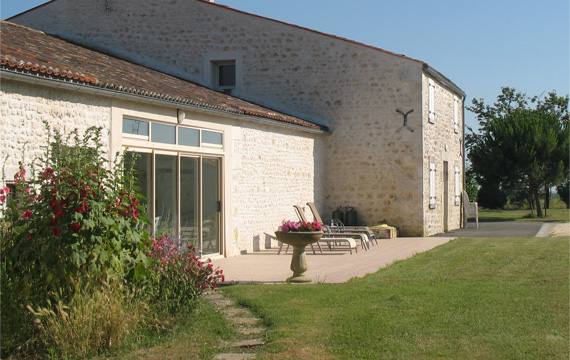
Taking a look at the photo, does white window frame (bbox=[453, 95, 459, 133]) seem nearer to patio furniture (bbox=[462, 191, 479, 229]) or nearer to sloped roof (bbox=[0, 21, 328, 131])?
patio furniture (bbox=[462, 191, 479, 229])

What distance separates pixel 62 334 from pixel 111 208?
1.08 metres

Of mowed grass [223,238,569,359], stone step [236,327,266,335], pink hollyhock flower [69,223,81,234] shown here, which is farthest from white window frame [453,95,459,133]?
pink hollyhock flower [69,223,81,234]

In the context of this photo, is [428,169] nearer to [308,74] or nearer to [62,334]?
[308,74]

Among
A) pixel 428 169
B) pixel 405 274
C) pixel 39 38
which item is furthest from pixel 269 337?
pixel 428 169

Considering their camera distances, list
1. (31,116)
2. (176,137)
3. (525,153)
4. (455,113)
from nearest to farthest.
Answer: (31,116), (176,137), (455,113), (525,153)

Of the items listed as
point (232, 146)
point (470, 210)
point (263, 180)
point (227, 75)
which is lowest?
point (470, 210)

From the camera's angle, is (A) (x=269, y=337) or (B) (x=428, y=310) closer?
(A) (x=269, y=337)

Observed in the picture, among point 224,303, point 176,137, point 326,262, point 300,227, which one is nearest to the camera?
point 224,303

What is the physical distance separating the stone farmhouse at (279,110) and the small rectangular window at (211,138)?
0.03 m

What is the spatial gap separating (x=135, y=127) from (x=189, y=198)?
187cm

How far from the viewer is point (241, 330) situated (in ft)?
19.8

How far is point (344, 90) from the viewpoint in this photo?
57.8 feet

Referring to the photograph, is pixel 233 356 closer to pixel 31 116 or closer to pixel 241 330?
pixel 241 330

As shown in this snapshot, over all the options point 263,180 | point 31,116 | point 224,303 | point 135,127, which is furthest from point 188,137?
Result: point 224,303
